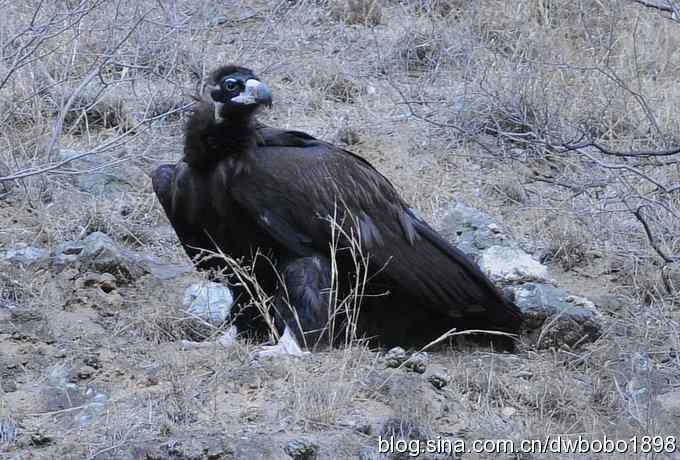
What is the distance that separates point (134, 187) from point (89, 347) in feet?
7.86

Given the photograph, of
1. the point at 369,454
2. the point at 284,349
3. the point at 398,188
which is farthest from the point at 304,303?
the point at 398,188

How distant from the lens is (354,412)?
19.0ft

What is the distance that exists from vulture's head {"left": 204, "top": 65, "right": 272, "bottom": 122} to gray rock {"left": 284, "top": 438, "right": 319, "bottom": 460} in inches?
77.4

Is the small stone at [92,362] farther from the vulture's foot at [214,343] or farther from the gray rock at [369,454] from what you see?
the gray rock at [369,454]

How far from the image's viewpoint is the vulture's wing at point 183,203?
6801 mm

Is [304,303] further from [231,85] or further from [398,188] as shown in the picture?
[398,188]

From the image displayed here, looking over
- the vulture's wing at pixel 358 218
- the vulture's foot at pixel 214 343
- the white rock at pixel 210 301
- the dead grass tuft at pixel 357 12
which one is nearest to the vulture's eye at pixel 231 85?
the vulture's wing at pixel 358 218

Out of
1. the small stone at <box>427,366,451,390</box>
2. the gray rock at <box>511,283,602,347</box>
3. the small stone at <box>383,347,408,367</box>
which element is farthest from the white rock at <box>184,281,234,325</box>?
the gray rock at <box>511,283,602,347</box>

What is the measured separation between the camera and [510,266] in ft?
25.3

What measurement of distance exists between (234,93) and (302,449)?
2109mm

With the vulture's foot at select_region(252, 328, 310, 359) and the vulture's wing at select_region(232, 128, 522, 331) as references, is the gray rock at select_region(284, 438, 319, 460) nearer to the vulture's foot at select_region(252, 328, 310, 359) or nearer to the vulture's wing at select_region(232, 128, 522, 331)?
the vulture's foot at select_region(252, 328, 310, 359)

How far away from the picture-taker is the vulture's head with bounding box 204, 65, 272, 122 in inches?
268

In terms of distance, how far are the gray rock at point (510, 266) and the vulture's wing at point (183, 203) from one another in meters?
1.57

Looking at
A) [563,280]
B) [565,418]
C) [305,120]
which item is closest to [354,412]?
[565,418]
